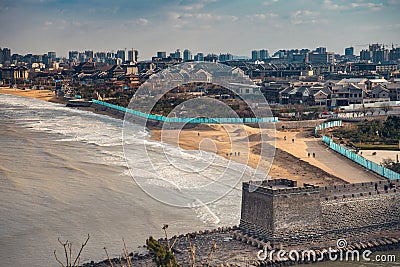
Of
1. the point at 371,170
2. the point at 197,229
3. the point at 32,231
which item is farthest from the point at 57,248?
the point at 371,170

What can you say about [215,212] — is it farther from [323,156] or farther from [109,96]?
[109,96]

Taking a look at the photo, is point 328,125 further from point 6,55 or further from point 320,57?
point 6,55

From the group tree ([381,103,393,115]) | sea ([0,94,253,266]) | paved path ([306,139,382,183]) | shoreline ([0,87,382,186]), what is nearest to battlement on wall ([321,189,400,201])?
sea ([0,94,253,266])

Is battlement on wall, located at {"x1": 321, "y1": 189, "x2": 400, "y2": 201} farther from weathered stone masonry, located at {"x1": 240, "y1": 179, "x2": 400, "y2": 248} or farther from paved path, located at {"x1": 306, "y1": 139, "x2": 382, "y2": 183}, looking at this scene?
paved path, located at {"x1": 306, "y1": 139, "x2": 382, "y2": 183}

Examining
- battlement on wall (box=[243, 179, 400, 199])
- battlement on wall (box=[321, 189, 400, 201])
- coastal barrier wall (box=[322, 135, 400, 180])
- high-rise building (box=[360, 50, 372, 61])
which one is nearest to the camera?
battlement on wall (box=[243, 179, 400, 199])

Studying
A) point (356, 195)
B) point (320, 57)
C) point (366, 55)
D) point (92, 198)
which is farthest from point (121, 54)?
point (356, 195)

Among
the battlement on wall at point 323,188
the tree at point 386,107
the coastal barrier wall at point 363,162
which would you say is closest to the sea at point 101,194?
the battlement on wall at point 323,188
